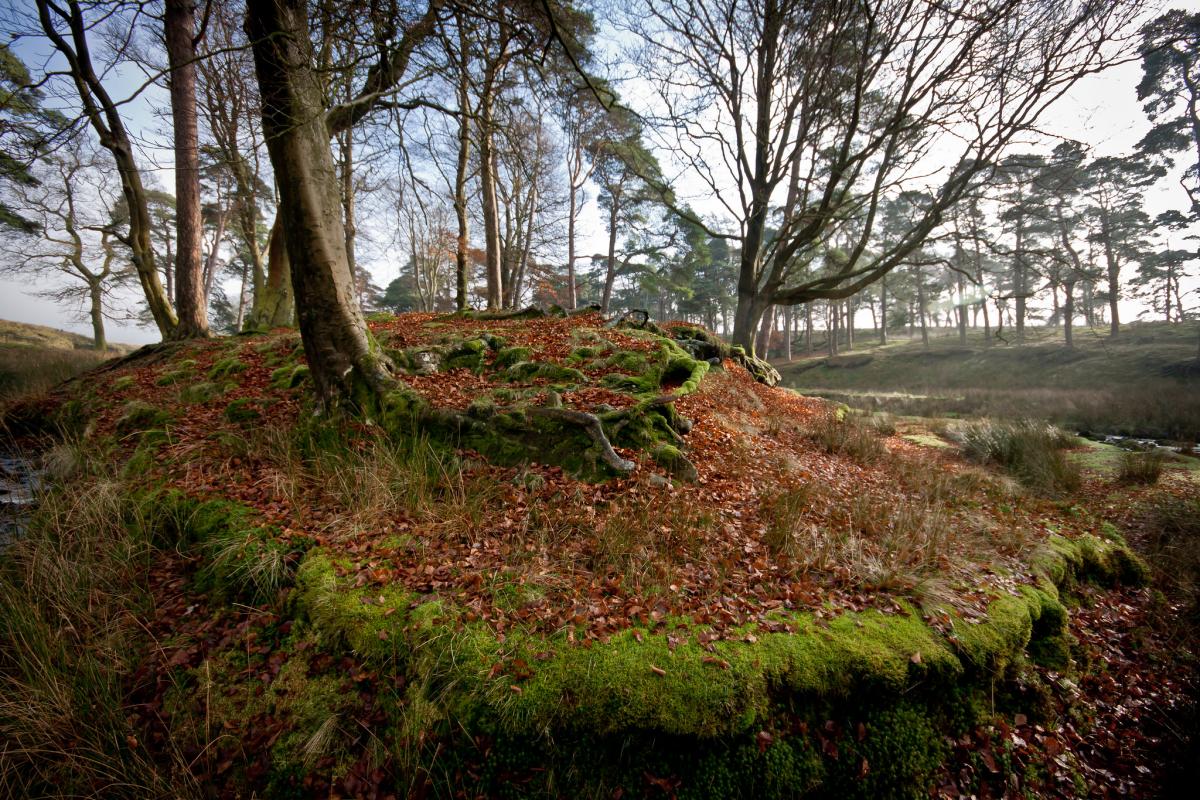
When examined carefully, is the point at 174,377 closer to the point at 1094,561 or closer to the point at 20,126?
the point at 20,126

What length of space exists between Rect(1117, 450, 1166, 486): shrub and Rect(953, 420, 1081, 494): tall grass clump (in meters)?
0.47

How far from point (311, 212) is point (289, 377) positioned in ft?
8.86

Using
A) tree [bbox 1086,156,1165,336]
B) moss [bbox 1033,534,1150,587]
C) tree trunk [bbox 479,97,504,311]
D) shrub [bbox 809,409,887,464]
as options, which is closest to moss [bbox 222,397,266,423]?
tree trunk [bbox 479,97,504,311]

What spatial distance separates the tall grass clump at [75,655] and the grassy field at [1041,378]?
1081 centimetres

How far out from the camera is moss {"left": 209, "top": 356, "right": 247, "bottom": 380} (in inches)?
257

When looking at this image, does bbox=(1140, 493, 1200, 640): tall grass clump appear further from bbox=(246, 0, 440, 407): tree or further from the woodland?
bbox=(246, 0, 440, 407): tree

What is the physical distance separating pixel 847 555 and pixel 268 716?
385 cm

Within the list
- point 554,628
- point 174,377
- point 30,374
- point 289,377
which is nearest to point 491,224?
point 289,377

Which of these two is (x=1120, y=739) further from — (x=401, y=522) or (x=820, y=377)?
(x=820, y=377)

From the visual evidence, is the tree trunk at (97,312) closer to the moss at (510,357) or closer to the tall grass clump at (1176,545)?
the moss at (510,357)

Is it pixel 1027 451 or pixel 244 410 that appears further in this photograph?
pixel 1027 451

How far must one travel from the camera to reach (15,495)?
4039 millimetres

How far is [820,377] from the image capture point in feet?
96.9

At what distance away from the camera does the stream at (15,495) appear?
3.40m
